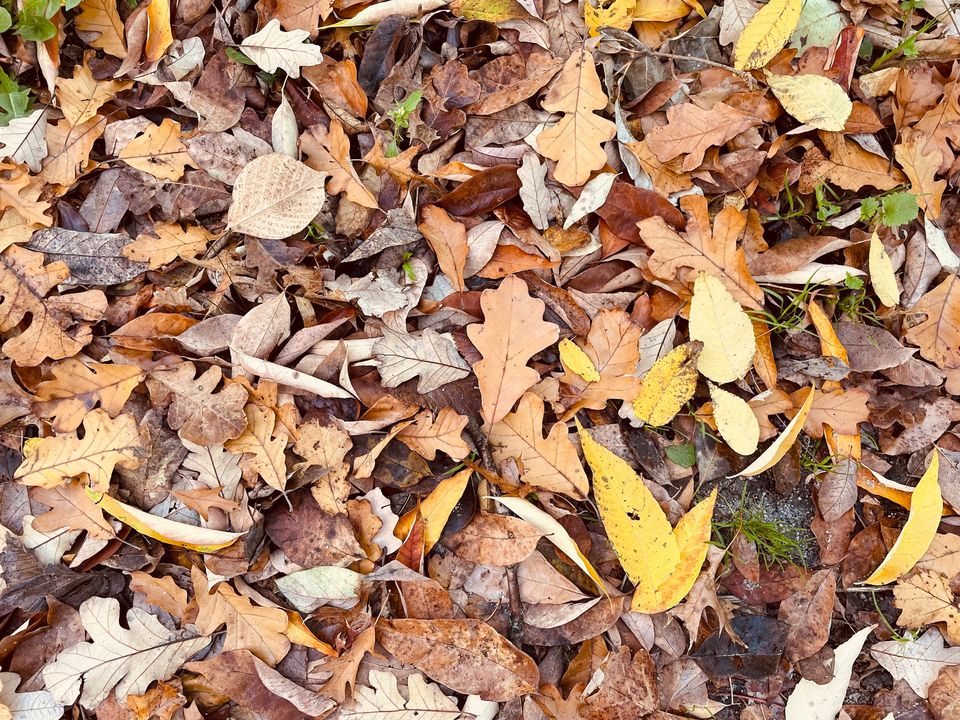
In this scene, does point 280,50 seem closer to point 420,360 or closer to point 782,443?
point 420,360

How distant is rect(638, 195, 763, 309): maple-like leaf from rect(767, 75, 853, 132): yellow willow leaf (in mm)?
362

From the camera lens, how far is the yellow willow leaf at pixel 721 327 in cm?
195

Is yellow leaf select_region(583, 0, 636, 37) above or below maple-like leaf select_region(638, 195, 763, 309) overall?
above

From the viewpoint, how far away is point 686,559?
1.95 metres

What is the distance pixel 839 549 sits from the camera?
6.82 ft

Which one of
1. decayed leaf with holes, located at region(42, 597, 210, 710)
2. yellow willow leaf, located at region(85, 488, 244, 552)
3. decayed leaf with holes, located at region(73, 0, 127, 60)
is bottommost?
decayed leaf with holes, located at region(42, 597, 210, 710)

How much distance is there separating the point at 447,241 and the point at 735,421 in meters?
0.98

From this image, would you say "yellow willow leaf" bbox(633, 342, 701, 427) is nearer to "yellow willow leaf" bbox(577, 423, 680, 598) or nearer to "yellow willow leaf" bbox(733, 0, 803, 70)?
"yellow willow leaf" bbox(577, 423, 680, 598)

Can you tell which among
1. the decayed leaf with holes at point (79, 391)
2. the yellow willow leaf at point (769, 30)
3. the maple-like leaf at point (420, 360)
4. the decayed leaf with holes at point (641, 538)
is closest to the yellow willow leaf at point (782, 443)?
the decayed leaf with holes at point (641, 538)

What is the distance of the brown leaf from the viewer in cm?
193

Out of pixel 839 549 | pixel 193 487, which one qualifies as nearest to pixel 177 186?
pixel 193 487

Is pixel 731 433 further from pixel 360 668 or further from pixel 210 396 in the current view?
pixel 210 396

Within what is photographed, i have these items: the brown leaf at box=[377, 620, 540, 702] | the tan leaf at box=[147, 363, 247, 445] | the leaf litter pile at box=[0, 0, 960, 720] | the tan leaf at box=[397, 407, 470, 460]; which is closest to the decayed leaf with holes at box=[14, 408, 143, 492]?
the leaf litter pile at box=[0, 0, 960, 720]

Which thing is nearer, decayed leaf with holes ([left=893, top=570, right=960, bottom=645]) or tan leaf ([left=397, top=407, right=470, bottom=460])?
tan leaf ([left=397, top=407, right=470, bottom=460])
